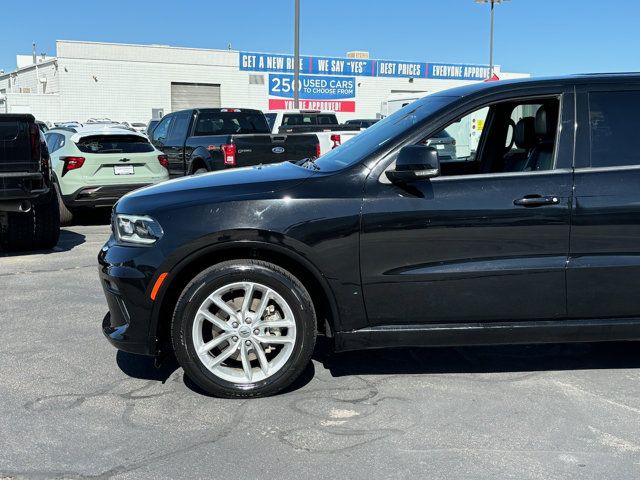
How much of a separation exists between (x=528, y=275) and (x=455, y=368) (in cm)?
91

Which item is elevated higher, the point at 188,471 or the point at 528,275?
the point at 528,275

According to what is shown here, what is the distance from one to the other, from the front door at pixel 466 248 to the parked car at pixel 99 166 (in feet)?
25.3

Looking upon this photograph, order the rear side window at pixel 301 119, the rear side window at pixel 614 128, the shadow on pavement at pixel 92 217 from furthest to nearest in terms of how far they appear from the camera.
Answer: the rear side window at pixel 301 119 → the shadow on pavement at pixel 92 217 → the rear side window at pixel 614 128

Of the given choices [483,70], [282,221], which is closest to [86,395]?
[282,221]

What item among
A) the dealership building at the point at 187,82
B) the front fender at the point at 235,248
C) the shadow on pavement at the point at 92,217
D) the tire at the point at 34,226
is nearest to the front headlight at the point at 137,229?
the front fender at the point at 235,248

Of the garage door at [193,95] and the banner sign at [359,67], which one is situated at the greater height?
the banner sign at [359,67]

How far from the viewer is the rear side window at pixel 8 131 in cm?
748

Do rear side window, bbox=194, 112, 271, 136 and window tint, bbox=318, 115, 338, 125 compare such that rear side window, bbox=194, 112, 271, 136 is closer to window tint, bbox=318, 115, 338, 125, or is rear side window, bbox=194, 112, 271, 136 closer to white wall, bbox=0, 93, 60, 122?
window tint, bbox=318, 115, 338, 125

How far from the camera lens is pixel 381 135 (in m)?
4.35

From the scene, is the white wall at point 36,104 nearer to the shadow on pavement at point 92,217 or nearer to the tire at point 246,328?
the shadow on pavement at point 92,217

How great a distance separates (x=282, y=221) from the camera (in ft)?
12.6

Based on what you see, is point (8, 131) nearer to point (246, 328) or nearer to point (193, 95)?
point (246, 328)

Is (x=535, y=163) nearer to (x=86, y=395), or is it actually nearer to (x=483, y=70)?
(x=86, y=395)

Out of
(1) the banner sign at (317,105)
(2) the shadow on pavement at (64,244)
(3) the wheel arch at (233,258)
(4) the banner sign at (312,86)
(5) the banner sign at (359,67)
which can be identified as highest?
(5) the banner sign at (359,67)
